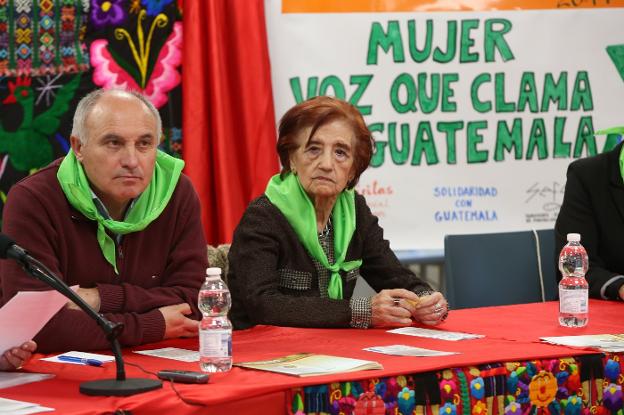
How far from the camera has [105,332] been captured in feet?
6.59

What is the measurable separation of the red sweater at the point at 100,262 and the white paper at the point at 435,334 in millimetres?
614

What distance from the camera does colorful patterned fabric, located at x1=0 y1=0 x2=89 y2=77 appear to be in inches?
165

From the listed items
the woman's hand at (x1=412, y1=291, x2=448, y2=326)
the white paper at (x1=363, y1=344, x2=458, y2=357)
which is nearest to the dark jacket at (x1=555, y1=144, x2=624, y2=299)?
the woman's hand at (x1=412, y1=291, x2=448, y2=326)

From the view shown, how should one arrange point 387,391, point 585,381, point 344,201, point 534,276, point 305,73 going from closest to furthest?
point 387,391
point 585,381
point 344,201
point 534,276
point 305,73

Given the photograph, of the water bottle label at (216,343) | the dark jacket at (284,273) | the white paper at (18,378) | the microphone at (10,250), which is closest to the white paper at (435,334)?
the dark jacket at (284,273)

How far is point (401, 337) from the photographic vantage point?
2.79 m

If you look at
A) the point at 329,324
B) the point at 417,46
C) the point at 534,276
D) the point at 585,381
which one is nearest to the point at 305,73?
the point at 417,46

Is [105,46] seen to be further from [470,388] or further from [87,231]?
[470,388]

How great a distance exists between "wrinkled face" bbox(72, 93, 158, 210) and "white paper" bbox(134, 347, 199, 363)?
501mm

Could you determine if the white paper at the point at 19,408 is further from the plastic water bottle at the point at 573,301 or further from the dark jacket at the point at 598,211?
the dark jacket at the point at 598,211

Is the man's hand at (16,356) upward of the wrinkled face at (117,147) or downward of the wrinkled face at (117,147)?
downward

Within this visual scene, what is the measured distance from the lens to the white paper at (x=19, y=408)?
182 cm

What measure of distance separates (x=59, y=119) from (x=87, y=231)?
164cm

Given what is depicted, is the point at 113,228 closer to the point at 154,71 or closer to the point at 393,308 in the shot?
the point at 393,308
